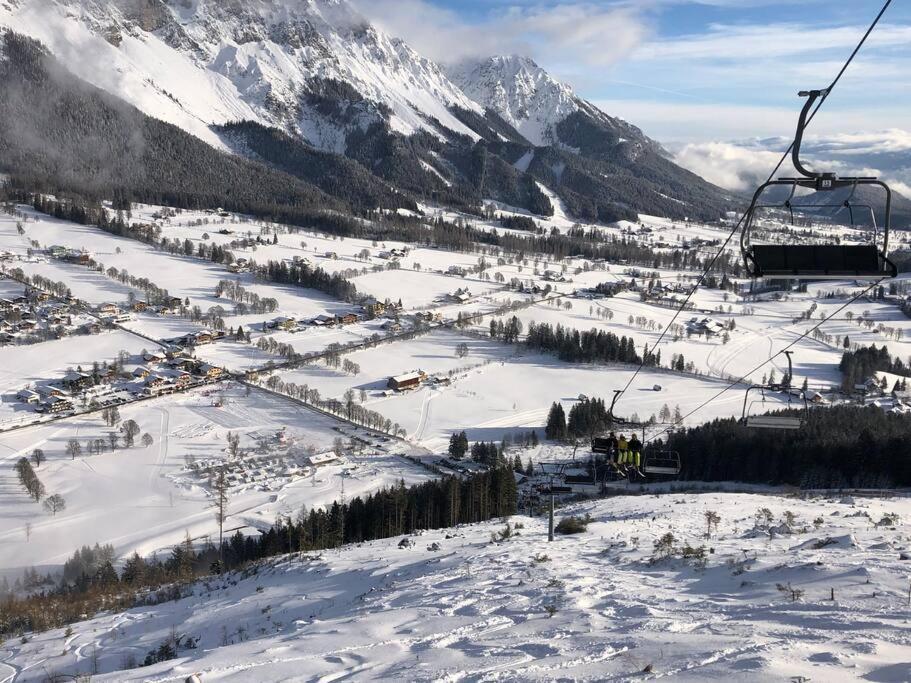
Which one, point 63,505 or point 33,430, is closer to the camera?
point 63,505

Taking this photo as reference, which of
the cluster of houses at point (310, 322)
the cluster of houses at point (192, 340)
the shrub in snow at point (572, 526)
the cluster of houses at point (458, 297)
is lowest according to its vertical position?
the shrub in snow at point (572, 526)

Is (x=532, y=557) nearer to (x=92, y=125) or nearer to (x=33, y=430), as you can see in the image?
(x=33, y=430)

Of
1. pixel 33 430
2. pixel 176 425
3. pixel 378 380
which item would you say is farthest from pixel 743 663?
pixel 378 380

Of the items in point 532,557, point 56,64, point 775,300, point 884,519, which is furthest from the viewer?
point 56,64

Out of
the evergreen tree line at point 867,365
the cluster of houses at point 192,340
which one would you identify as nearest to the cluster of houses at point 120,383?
the cluster of houses at point 192,340

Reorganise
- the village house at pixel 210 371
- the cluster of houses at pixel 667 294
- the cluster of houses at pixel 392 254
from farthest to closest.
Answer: the cluster of houses at pixel 392 254, the cluster of houses at pixel 667 294, the village house at pixel 210 371

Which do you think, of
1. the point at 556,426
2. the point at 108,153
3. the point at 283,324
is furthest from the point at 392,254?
the point at 108,153

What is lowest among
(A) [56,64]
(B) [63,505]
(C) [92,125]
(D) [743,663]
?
(B) [63,505]

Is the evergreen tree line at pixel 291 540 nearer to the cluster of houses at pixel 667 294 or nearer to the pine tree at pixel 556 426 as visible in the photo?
the pine tree at pixel 556 426
